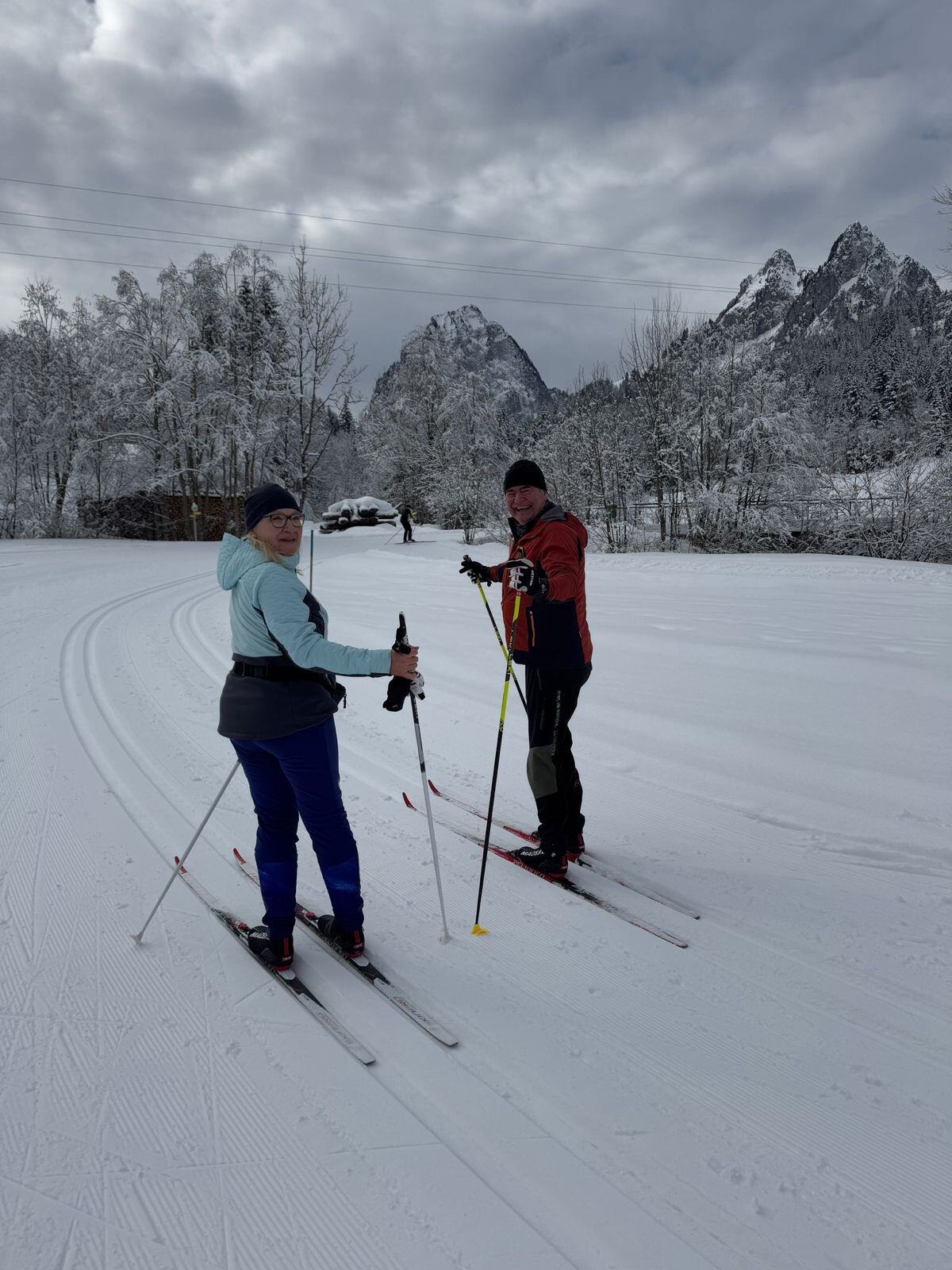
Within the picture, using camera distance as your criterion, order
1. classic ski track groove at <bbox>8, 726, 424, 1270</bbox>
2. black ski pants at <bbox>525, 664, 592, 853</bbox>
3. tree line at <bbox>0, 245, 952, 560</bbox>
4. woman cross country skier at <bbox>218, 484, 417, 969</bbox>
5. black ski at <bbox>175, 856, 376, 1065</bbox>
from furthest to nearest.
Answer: tree line at <bbox>0, 245, 952, 560</bbox> → black ski pants at <bbox>525, 664, 592, 853</bbox> → woman cross country skier at <bbox>218, 484, 417, 969</bbox> → black ski at <bbox>175, 856, 376, 1065</bbox> → classic ski track groove at <bbox>8, 726, 424, 1270</bbox>

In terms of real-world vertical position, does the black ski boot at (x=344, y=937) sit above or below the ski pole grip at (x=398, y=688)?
below

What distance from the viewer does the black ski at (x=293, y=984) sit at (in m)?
2.21

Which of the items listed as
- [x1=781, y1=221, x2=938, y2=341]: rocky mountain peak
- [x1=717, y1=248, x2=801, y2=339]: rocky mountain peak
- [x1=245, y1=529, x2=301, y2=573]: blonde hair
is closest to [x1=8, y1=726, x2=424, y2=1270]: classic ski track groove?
[x1=245, y1=529, x2=301, y2=573]: blonde hair

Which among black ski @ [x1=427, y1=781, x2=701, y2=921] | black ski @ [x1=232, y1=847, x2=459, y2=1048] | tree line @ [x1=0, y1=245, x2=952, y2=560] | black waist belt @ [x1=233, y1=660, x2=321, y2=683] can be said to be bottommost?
black ski @ [x1=232, y1=847, x2=459, y2=1048]

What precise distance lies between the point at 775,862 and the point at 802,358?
2995 inches

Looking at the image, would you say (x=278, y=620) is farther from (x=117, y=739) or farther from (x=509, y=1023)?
(x=117, y=739)

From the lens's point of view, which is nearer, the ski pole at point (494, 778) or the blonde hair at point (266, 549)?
the blonde hair at point (266, 549)

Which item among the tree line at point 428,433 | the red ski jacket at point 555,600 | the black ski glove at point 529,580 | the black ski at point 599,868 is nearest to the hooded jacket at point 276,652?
the black ski glove at point 529,580

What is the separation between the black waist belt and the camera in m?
2.41

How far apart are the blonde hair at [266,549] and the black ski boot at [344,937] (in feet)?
5.03

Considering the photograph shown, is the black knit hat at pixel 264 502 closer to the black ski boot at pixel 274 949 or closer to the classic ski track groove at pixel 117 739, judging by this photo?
the black ski boot at pixel 274 949

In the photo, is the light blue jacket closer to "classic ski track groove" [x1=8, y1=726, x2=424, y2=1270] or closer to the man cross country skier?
the man cross country skier

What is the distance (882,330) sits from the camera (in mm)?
66750

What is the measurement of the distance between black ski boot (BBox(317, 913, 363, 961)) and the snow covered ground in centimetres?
7
